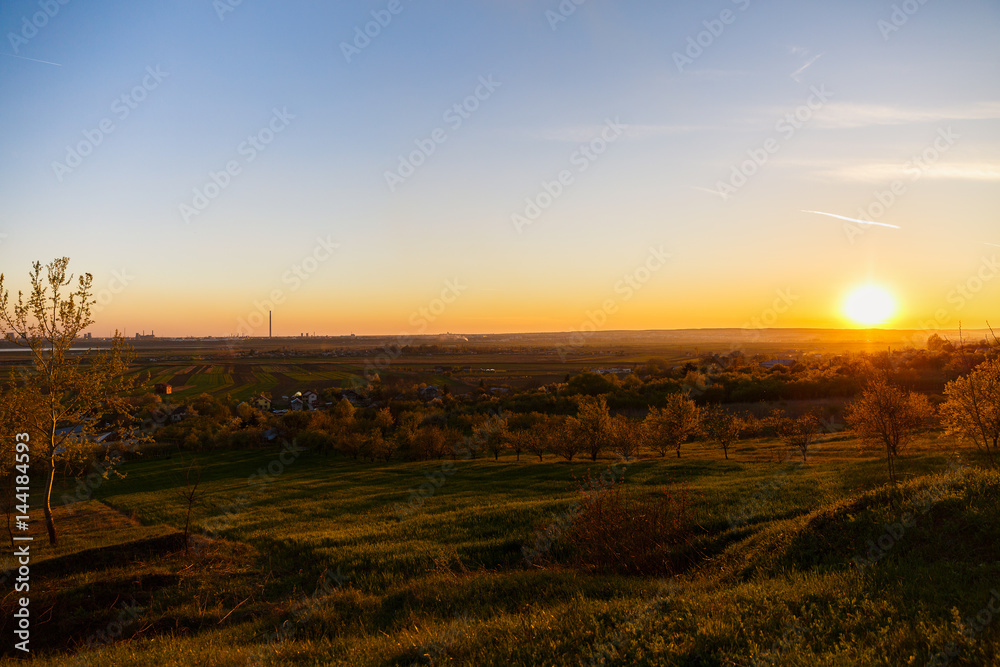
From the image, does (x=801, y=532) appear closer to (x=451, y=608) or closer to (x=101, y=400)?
(x=451, y=608)

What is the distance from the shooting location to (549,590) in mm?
11125

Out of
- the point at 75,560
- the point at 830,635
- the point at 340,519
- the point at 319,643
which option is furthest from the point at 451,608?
the point at 340,519

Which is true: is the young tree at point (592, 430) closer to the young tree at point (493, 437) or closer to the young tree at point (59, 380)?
the young tree at point (493, 437)

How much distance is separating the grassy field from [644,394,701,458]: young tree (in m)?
21.9

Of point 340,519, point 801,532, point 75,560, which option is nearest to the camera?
point 801,532

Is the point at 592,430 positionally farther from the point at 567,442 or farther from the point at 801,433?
the point at 801,433

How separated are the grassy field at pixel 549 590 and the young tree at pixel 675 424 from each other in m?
21.9

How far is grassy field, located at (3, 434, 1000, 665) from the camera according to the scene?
7457mm

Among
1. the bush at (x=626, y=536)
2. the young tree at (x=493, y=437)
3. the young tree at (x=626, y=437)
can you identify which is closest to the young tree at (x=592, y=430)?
the young tree at (x=626, y=437)

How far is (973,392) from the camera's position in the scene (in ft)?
77.0

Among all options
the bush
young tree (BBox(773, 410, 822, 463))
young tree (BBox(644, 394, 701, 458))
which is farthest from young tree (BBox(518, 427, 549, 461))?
the bush

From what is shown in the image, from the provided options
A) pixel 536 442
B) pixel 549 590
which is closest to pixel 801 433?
pixel 536 442

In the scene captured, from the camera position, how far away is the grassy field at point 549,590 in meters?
7.46

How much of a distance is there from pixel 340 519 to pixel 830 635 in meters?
23.2
